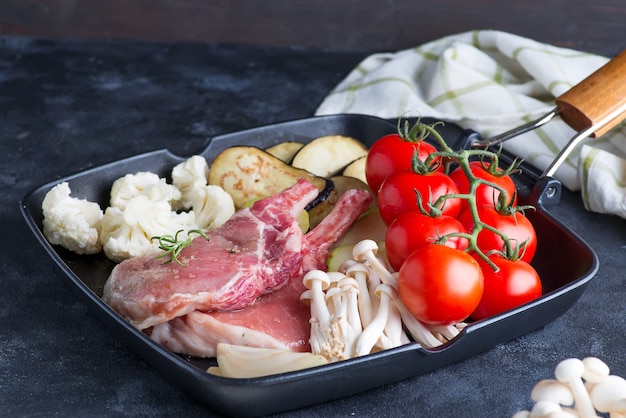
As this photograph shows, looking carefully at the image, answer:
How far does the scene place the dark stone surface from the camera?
183 cm

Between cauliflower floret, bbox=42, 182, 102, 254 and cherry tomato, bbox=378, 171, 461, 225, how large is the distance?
0.77m

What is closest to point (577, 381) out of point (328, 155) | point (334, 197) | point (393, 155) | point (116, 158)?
point (393, 155)

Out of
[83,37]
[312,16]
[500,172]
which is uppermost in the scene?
[500,172]

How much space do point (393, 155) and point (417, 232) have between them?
36cm

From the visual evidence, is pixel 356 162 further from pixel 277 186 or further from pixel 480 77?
pixel 480 77

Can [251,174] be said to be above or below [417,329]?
below

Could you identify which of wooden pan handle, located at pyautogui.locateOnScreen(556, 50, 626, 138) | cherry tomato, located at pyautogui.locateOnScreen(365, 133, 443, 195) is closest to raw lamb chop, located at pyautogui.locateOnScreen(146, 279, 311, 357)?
cherry tomato, located at pyautogui.locateOnScreen(365, 133, 443, 195)

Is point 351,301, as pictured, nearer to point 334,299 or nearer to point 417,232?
point 334,299

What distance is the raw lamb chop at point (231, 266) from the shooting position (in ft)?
6.09

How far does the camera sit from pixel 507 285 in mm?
1859

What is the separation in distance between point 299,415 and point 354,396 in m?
0.13

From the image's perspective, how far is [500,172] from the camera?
2.05 metres

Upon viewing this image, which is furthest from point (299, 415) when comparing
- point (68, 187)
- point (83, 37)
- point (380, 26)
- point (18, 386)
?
point (83, 37)

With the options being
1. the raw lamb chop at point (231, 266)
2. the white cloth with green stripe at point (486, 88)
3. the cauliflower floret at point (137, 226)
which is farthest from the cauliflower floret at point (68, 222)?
the white cloth with green stripe at point (486, 88)
